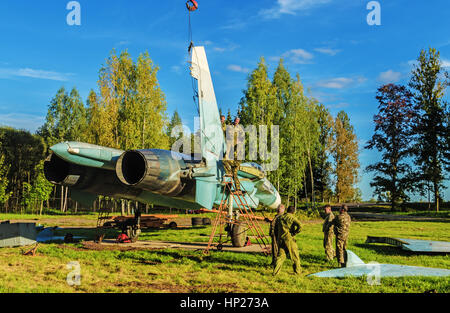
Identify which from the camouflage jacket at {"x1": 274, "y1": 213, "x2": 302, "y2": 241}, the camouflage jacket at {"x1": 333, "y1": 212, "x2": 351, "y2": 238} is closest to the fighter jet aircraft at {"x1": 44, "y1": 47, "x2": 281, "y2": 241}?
the camouflage jacket at {"x1": 274, "y1": 213, "x2": 302, "y2": 241}

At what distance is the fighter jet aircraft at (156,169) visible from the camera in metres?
9.87

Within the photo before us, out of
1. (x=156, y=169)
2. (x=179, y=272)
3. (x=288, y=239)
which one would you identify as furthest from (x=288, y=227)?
(x=156, y=169)

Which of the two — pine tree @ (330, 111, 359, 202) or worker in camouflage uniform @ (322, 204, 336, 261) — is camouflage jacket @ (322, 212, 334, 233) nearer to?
worker in camouflage uniform @ (322, 204, 336, 261)

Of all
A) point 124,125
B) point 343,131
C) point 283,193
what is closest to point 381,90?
point 343,131

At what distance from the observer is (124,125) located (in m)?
31.2

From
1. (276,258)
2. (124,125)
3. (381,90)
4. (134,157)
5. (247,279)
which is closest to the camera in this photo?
(247,279)

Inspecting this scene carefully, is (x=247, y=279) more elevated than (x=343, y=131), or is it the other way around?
(x=343, y=131)

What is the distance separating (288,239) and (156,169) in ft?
14.0

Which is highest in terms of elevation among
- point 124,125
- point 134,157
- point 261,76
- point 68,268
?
point 261,76

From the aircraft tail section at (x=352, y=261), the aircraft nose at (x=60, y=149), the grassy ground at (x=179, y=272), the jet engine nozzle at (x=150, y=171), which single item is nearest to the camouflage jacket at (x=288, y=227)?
the grassy ground at (x=179, y=272)

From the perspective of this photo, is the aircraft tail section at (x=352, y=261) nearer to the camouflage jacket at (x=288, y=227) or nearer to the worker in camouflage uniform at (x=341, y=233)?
the worker in camouflage uniform at (x=341, y=233)
